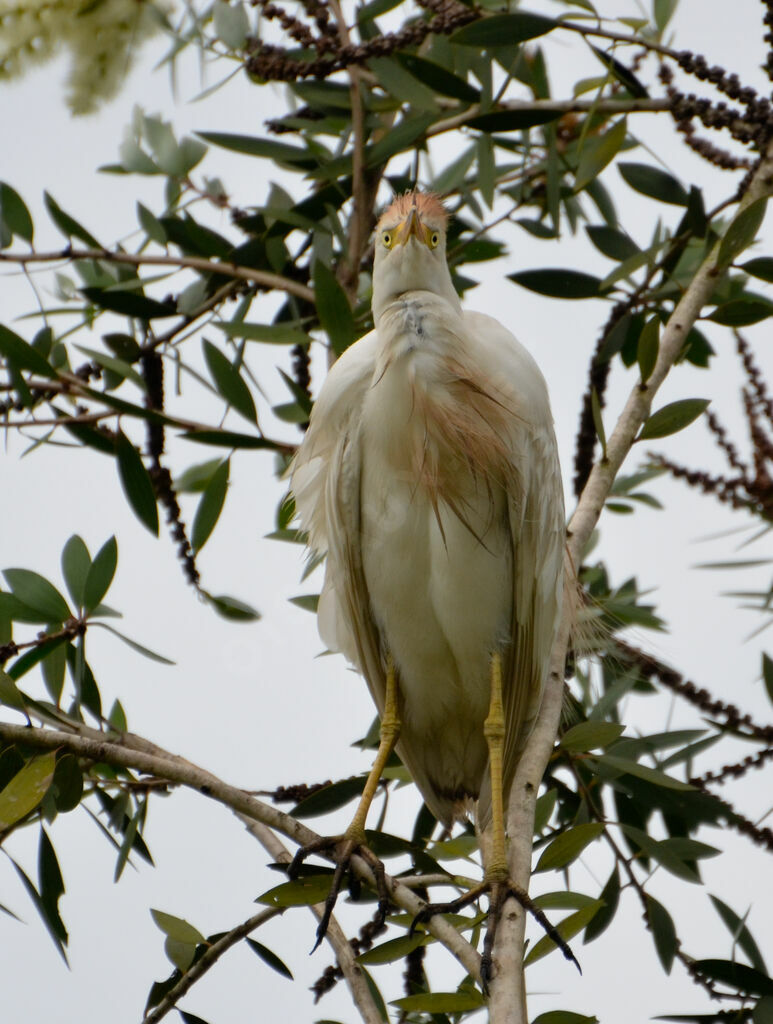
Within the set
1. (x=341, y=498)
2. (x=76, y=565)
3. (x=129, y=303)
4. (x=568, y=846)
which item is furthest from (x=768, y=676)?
(x=129, y=303)

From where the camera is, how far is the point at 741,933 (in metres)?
2.27

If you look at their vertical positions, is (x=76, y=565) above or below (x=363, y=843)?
above

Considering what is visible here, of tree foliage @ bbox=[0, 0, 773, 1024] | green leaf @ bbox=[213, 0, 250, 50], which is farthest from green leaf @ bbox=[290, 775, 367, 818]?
green leaf @ bbox=[213, 0, 250, 50]

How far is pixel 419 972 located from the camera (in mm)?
2242

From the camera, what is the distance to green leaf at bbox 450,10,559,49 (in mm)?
2236

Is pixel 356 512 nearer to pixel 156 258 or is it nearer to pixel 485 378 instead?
pixel 485 378

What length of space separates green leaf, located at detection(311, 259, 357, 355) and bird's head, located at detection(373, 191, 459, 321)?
11 centimetres

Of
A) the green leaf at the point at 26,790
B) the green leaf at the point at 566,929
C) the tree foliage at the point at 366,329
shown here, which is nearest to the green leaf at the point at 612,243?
the tree foliage at the point at 366,329

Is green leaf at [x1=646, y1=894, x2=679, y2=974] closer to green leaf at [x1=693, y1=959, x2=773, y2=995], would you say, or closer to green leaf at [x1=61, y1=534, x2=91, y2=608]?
green leaf at [x1=693, y1=959, x2=773, y2=995]

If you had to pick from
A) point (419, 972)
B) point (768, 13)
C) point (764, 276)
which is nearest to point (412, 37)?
point (768, 13)

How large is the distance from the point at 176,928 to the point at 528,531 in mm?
994

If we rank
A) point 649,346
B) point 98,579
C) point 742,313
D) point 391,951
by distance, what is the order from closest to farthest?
1. point 391,951
2. point 98,579
3. point 649,346
4. point 742,313

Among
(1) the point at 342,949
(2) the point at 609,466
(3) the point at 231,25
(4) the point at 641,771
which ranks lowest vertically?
(1) the point at 342,949

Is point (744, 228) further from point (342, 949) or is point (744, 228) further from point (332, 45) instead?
point (342, 949)
